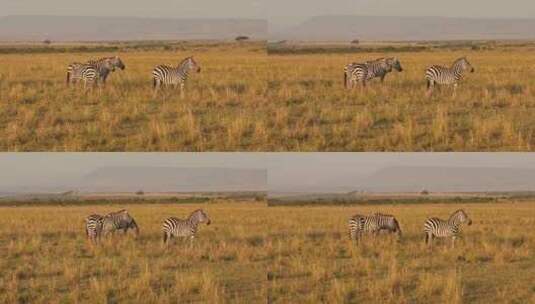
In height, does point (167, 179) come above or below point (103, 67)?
below

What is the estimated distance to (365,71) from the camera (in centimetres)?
1684

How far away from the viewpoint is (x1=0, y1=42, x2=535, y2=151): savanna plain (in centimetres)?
1372

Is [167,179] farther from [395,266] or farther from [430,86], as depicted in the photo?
[395,266]

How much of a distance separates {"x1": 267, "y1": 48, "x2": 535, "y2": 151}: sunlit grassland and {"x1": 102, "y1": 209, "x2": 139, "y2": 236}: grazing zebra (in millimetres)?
4062

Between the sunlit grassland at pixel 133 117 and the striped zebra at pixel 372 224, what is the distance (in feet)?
11.2

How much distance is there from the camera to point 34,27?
53.1 feet

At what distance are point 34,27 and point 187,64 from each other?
8.48 feet

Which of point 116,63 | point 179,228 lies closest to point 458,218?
point 179,228

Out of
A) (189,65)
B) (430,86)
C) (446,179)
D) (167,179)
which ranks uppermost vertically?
(189,65)

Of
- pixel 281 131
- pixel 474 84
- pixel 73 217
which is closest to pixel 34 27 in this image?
pixel 281 131

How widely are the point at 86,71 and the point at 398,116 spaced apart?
5.73m

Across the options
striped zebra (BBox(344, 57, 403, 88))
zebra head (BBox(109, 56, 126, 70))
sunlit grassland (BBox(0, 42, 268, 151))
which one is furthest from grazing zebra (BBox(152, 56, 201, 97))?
striped zebra (BBox(344, 57, 403, 88))

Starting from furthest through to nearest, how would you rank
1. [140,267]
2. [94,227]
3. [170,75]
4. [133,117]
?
[94,227]
[170,75]
[140,267]
[133,117]

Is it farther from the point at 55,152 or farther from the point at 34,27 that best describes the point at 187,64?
the point at 55,152
